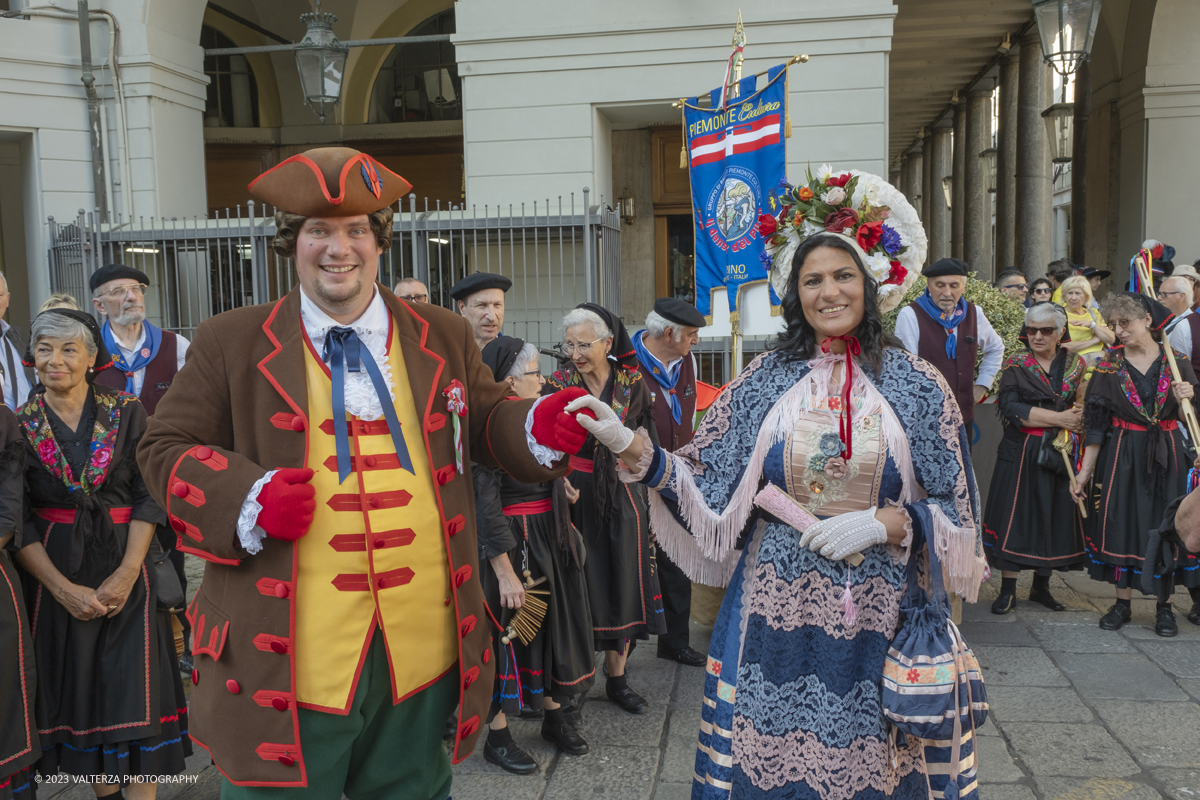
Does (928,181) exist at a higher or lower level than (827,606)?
higher

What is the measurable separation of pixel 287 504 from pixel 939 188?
25.7m

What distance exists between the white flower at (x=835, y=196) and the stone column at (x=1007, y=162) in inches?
573

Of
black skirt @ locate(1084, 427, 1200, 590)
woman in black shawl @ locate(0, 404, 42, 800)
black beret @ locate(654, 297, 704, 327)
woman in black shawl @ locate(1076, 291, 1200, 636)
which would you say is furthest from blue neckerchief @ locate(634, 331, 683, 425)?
woman in black shawl @ locate(0, 404, 42, 800)

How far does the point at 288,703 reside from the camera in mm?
1941

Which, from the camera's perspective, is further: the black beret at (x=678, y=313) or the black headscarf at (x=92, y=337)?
the black beret at (x=678, y=313)

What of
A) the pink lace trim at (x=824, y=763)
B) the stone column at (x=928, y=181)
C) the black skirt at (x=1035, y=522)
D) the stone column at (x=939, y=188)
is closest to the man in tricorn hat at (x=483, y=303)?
the pink lace trim at (x=824, y=763)

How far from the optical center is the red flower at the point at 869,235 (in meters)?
2.72

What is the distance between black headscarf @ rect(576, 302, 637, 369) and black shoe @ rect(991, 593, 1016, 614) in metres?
2.94

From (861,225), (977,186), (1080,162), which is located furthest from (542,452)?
(977,186)

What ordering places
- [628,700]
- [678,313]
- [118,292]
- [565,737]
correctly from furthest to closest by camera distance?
[118,292] → [678,313] → [628,700] → [565,737]

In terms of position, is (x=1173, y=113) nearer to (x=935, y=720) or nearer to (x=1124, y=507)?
(x=1124, y=507)

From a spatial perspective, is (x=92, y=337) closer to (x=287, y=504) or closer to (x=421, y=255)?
(x=287, y=504)

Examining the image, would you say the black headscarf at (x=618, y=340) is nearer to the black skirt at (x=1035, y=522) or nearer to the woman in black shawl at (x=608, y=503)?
the woman in black shawl at (x=608, y=503)

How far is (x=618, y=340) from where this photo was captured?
410 centimetres
